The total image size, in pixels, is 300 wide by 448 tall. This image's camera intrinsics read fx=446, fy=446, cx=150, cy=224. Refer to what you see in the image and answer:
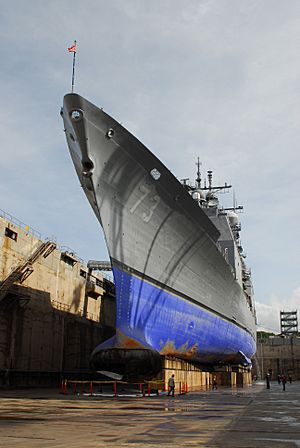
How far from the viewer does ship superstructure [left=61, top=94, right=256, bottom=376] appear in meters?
16.5

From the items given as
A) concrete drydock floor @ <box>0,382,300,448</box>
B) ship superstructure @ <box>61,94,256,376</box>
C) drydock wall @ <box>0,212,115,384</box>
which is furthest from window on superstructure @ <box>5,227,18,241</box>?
concrete drydock floor @ <box>0,382,300,448</box>

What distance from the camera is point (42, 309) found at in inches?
1041

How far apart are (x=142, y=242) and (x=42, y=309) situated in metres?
10.9

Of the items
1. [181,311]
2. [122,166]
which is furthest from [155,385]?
[122,166]

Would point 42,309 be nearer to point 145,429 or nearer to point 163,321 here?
point 163,321

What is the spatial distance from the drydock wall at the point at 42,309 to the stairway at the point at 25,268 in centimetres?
5

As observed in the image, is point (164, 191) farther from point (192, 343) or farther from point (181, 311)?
point (192, 343)

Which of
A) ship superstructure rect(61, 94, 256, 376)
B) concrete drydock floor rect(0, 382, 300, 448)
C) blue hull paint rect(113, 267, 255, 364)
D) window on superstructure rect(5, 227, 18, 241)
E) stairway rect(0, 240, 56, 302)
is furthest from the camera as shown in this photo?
window on superstructure rect(5, 227, 18, 241)

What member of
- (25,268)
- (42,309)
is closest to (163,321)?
(25,268)

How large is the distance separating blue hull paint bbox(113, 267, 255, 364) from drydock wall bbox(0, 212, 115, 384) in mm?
7889

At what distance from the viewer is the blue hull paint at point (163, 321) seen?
17.1 m

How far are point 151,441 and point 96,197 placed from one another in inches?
449

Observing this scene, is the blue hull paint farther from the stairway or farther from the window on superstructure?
the window on superstructure

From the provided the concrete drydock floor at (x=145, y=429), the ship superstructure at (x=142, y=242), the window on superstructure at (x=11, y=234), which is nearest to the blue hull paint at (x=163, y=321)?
the ship superstructure at (x=142, y=242)
